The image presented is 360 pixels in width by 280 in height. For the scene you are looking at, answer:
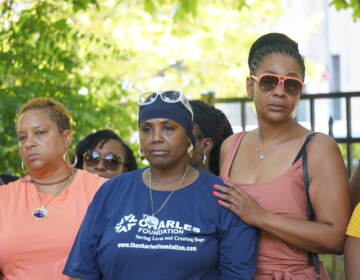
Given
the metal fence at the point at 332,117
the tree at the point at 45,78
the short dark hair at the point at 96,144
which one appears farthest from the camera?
the metal fence at the point at 332,117

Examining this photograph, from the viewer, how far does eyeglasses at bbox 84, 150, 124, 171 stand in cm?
515

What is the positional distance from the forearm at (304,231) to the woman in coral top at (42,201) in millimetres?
1058

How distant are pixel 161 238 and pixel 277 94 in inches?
35.3

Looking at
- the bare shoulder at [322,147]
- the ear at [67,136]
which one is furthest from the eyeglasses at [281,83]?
the ear at [67,136]

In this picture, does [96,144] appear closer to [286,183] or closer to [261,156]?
[261,156]

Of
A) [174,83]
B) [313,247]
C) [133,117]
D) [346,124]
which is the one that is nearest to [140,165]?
[133,117]

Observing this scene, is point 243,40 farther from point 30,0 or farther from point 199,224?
point 199,224

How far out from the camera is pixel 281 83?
354cm

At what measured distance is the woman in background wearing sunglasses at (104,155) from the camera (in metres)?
5.14

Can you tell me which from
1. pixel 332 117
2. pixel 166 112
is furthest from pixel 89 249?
pixel 332 117

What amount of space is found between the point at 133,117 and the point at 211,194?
5.08m

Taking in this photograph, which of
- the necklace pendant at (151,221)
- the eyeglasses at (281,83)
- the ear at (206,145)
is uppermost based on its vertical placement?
the eyeglasses at (281,83)

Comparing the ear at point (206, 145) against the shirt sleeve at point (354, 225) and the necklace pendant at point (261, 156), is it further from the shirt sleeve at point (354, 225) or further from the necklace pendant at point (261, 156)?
the shirt sleeve at point (354, 225)

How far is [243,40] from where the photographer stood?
12609 mm
